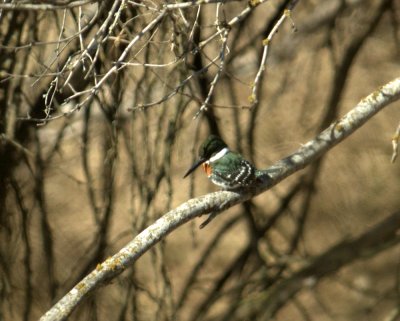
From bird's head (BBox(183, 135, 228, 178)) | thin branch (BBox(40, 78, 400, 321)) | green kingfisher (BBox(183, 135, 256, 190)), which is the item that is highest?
bird's head (BBox(183, 135, 228, 178))

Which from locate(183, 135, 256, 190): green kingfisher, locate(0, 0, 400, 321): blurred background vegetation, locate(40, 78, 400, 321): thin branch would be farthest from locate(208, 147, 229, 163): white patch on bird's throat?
locate(0, 0, 400, 321): blurred background vegetation

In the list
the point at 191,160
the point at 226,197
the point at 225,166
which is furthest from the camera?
the point at 191,160

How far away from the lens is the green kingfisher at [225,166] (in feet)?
10.9

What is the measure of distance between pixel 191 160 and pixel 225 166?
1.02m

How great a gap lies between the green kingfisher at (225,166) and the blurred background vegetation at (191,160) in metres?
0.50

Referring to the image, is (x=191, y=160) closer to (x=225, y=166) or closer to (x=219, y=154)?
(x=219, y=154)

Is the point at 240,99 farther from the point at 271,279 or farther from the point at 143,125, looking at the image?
the point at 271,279

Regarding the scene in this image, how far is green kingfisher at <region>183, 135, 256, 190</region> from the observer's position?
3.33m

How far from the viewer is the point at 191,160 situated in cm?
451

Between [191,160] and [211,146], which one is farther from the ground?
[191,160]

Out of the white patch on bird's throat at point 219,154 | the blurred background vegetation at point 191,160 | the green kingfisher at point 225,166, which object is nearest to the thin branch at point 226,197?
the green kingfisher at point 225,166

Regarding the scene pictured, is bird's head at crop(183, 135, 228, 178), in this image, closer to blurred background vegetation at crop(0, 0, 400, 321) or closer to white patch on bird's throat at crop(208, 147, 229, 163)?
white patch on bird's throat at crop(208, 147, 229, 163)

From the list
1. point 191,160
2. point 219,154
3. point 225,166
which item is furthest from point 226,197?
point 191,160

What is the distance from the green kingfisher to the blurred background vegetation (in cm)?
50
